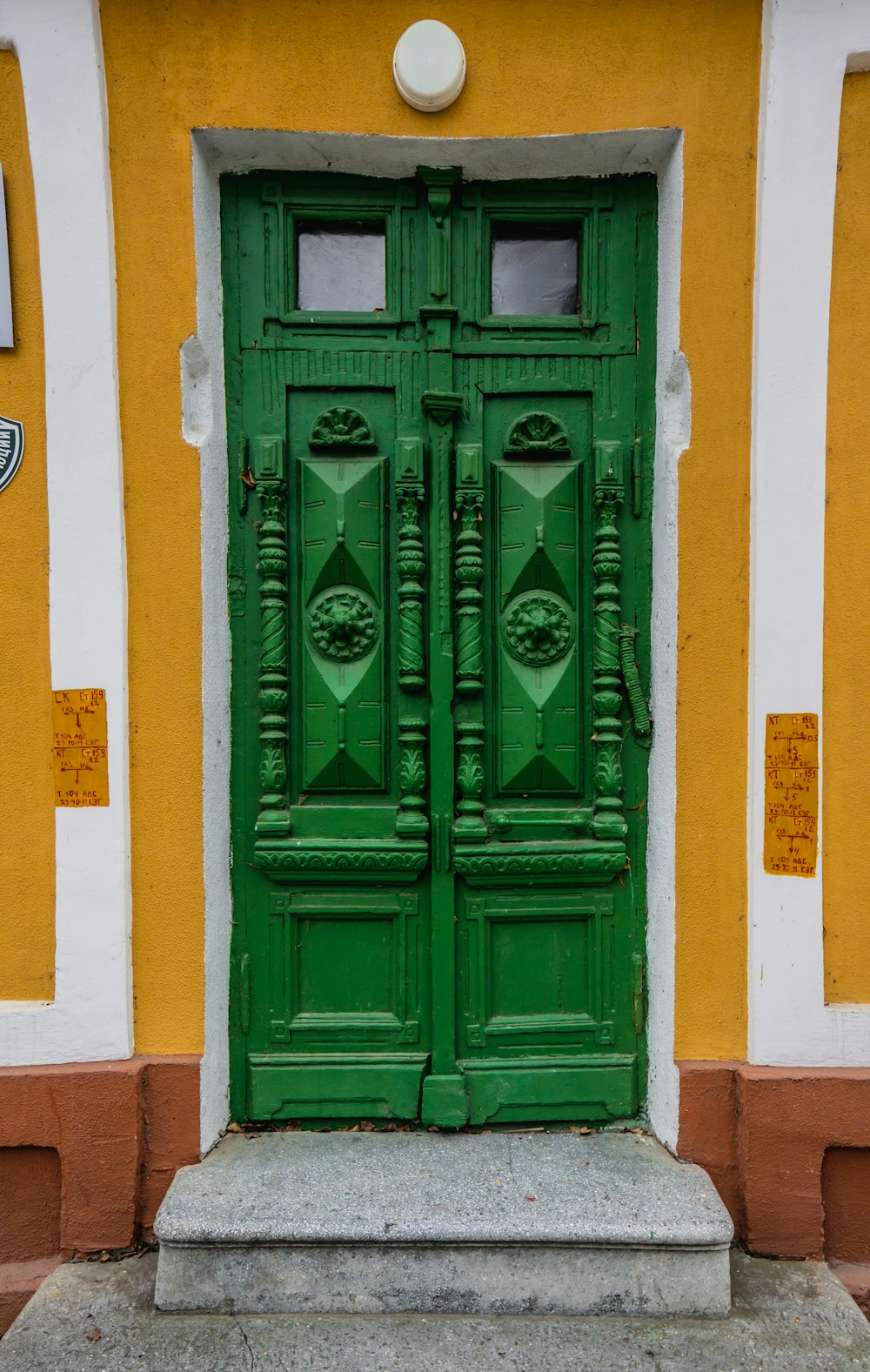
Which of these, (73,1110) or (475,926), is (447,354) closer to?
(475,926)

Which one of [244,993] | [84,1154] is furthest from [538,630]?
[84,1154]

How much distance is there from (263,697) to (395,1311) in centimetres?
198

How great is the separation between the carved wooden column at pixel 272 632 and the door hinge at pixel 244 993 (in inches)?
19.4

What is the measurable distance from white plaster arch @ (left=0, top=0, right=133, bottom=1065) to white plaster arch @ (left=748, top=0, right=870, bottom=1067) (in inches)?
84.9

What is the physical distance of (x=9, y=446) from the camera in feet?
8.38

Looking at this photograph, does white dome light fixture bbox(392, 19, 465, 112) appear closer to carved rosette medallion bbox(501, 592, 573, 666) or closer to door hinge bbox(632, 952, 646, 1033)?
carved rosette medallion bbox(501, 592, 573, 666)

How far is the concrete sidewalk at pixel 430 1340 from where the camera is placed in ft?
7.02

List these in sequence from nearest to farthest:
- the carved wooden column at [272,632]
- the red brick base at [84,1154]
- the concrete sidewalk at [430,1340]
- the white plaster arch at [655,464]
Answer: the concrete sidewalk at [430,1340], the red brick base at [84,1154], the white plaster arch at [655,464], the carved wooden column at [272,632]

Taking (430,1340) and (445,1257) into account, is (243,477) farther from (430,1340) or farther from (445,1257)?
(430,1340)

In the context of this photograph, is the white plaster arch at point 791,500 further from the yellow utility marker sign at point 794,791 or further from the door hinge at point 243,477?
the door hinge at point 243,477

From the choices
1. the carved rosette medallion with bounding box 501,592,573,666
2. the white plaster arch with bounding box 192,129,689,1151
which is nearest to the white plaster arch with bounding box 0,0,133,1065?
the white plaster arch with bounding box 192,129,689,1151

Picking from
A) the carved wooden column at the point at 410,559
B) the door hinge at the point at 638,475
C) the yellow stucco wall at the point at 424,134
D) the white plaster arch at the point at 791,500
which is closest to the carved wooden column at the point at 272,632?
the yellow stucco wall at the point at 424,134

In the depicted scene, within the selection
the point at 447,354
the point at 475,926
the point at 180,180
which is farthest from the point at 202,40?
the point at 475,926

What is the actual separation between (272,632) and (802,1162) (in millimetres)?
2524
